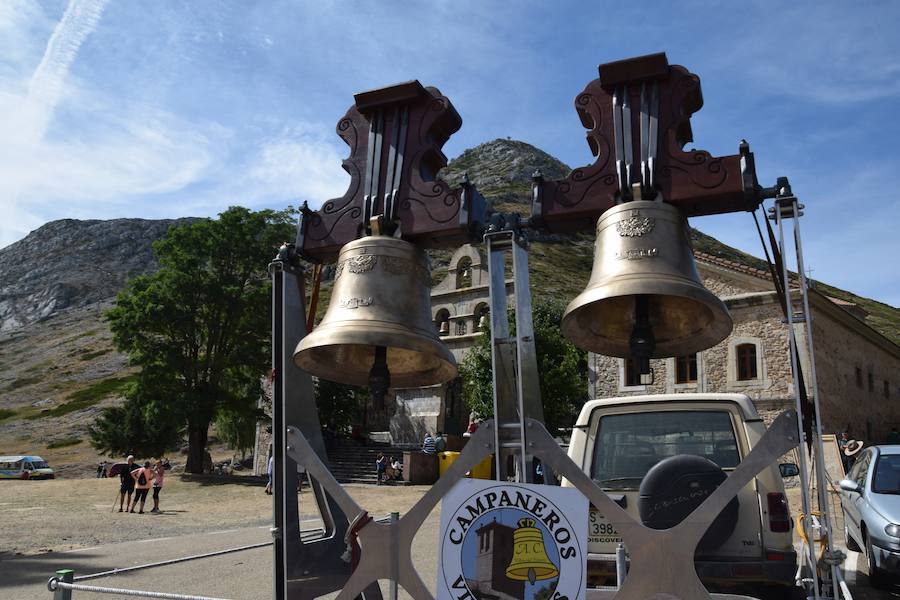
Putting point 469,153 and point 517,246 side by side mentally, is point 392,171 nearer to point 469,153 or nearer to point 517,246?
point 517,246

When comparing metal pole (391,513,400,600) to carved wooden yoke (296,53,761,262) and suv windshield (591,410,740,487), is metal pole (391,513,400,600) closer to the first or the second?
carved wooden yoke (296,53,761,262)

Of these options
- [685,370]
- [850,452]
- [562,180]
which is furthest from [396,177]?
[685,370]

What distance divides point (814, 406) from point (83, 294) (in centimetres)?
15322

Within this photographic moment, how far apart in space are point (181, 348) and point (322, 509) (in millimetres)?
26019

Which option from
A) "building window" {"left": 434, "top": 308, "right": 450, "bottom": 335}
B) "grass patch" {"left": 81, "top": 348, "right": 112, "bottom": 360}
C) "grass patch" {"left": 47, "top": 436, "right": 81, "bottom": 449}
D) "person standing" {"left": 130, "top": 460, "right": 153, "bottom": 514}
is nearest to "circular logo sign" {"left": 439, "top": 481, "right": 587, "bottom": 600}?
"person standing" {"left": 130, "top": 460, "right": 153, "bottom": 514}

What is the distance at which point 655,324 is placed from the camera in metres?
4.17

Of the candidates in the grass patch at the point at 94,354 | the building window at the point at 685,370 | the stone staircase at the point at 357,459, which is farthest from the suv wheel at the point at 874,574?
the grass patch at the point at 94,354

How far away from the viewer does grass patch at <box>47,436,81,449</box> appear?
57.2m

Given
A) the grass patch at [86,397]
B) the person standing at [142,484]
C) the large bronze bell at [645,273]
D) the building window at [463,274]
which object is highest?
the building window at [463,274]

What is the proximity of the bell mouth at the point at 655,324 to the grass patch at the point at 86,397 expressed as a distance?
7046cm

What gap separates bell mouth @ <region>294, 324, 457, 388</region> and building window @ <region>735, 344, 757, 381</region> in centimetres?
2225

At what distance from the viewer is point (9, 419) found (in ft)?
229

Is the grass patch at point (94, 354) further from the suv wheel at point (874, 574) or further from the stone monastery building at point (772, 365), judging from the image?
the suv wheel at point (874, 574)

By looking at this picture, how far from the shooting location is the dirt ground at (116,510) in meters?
13.1
